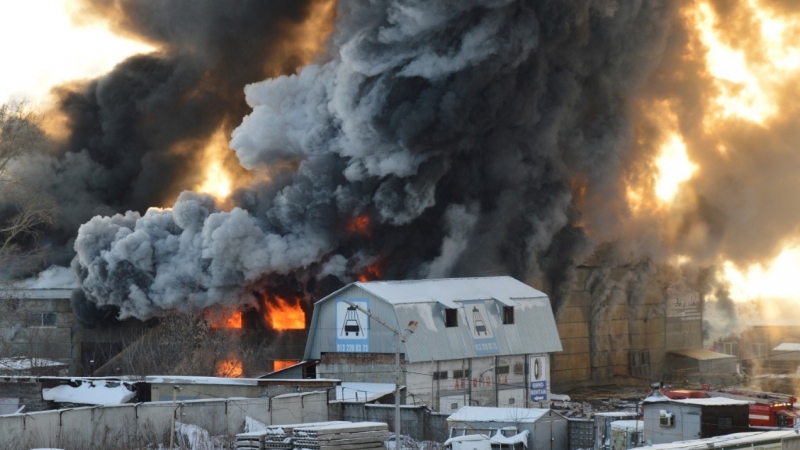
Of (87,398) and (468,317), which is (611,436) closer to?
(468,317)

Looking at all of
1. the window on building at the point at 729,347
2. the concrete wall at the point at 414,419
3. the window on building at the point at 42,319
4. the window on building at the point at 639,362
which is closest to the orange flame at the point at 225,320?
the window on building at the point at 42,319

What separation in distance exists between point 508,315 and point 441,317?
14.2ft

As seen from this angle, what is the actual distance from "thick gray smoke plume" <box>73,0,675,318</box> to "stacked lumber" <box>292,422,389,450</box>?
26592 millimetres

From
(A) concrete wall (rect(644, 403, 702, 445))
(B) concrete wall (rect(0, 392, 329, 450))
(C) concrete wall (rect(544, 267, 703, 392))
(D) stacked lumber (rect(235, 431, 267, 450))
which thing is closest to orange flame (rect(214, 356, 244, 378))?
(B) concrete wall (rect(0, 392, 329, 450))

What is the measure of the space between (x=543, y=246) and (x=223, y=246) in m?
18.8

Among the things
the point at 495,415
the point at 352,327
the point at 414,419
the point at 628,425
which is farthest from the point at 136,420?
the point at 628,425

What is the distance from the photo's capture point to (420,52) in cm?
6881

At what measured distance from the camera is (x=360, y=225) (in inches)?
2835

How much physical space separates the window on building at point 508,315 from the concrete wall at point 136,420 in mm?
12621

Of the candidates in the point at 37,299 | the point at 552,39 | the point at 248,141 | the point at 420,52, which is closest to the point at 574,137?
the point at 552,39

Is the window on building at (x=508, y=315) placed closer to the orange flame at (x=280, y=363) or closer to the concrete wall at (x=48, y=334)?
the orange flame at (x=280, y=363)

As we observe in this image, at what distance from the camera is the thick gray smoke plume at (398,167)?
6844cm

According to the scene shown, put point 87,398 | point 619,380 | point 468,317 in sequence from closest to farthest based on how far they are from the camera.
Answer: point 87,398 < point 468,317 < point 619,380

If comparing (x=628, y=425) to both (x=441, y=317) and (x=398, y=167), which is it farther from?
(x=398, y=167)
